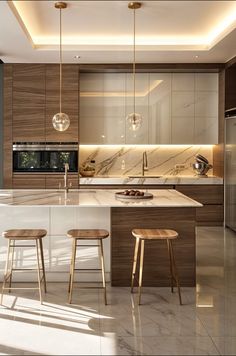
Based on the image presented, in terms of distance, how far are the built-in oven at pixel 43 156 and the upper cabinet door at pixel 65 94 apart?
6.2 inches

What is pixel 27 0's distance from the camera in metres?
4.70

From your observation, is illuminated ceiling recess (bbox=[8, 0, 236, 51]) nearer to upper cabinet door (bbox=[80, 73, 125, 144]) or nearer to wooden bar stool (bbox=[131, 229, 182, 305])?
upper cabinet door (bbox=[80, 73, 125, 144])

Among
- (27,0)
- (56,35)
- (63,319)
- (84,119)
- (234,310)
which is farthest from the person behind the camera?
(84,119)

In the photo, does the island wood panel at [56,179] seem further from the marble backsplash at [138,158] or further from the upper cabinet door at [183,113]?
the upper cabinet door at [183,113]

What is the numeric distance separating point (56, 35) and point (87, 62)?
34.7 inches

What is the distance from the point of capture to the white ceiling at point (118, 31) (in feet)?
16.1

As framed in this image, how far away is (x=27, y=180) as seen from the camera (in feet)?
23.2

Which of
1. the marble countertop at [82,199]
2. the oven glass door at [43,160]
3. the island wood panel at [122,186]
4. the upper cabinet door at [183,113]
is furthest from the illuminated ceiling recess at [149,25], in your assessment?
the island wood panel at [122,186]

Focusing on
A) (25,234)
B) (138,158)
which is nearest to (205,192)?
(138,158)

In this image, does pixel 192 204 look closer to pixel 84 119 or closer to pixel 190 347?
pixel 190 347

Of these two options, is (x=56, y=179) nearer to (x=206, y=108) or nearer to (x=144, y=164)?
(x=144, y=164)

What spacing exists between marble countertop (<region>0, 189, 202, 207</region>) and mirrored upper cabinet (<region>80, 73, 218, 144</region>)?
103 inches

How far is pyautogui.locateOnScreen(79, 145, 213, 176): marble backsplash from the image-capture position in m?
7.74

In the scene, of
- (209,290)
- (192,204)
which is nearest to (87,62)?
(192,204)
